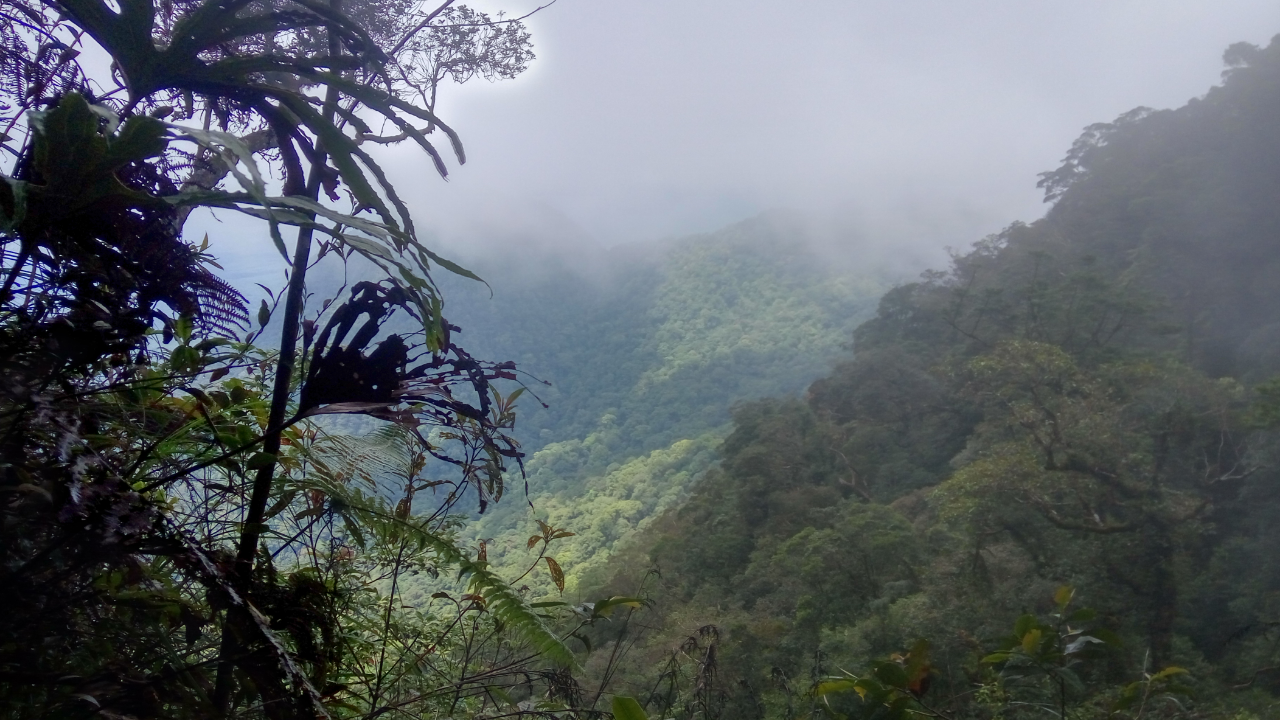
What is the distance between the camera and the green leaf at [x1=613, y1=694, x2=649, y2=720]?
700 mm

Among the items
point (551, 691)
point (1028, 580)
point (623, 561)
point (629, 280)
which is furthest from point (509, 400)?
point (629, 280)

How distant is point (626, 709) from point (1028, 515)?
635 centimetres

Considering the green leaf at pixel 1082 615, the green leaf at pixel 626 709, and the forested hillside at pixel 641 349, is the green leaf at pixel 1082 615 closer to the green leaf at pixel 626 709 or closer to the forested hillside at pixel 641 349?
the green leaf at pixel 626 709

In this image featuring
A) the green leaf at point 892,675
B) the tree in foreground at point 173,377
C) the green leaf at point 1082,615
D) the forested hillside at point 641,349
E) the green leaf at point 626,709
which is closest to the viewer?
the tree in foreground at point 173,377

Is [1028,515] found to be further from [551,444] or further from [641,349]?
[641,349]

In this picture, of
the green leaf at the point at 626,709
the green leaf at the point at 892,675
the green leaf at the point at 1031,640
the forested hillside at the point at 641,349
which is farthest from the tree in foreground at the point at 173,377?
the forested hillside at the point at 641,349

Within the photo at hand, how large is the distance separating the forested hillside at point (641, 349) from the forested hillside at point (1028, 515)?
3.06ft

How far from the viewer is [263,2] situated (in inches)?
50.4

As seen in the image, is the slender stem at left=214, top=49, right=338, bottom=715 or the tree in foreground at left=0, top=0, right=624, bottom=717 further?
the slender stem at left=214, top=49, right=338, bottom=715

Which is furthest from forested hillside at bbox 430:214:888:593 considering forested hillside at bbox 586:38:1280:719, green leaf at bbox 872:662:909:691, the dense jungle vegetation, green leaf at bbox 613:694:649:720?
green leaf at bbox 613:694:649:720

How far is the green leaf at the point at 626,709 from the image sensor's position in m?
0.70

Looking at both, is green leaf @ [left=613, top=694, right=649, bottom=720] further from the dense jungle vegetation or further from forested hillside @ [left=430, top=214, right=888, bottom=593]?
forested hillside @ [left=430, top=214, right=888, bottom=593]

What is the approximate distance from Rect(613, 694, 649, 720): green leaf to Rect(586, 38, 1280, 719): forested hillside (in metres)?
0.31

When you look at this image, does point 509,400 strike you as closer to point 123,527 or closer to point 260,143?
point 260,143
